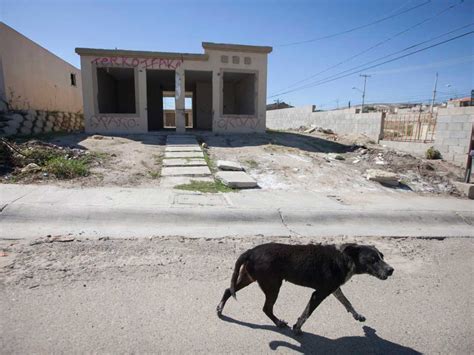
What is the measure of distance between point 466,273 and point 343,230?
1.80 metres

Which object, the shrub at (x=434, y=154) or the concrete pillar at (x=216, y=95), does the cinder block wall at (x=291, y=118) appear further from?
the shrub at (x=434, y=154)

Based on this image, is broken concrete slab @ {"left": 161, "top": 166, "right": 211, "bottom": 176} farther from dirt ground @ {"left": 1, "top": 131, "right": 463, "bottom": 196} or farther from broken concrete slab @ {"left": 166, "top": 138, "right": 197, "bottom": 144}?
broken concrete slab @ {"left": 166, "top": 138, "right": 197, "bottom": 144}

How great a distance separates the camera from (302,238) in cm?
492

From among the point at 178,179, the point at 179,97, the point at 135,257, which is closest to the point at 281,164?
the point at 178,179

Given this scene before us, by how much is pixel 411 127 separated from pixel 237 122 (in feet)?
25.3

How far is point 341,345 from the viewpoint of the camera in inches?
102

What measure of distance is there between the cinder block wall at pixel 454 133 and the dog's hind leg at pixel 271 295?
1034 cm

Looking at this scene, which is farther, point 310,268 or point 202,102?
point 202,102

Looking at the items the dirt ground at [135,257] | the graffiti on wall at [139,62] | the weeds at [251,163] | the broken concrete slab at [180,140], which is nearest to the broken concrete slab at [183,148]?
the broken concrete slab at [180,140]

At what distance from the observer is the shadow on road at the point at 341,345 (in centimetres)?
251

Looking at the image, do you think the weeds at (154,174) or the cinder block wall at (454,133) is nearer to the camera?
the weeds at (154,174)

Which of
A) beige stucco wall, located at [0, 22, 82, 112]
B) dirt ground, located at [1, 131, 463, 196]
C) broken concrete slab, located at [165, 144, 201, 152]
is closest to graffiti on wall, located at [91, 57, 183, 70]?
beige stucco wall, located at [0, 22, 82, 112]

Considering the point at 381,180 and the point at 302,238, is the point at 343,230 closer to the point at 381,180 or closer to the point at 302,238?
the point at 302,238

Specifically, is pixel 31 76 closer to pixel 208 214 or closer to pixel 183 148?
pixel 183 148
